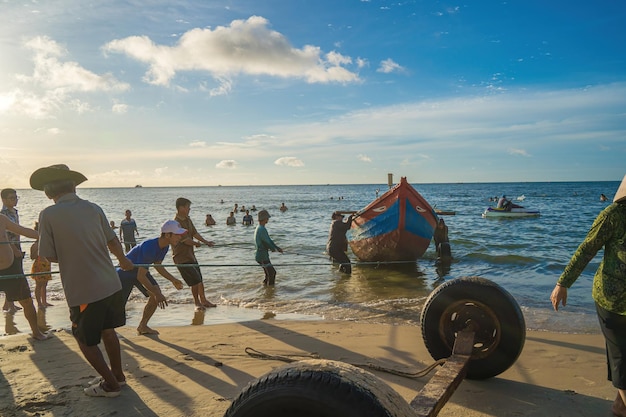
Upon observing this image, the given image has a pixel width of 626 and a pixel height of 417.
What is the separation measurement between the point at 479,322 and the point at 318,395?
2.58 meters

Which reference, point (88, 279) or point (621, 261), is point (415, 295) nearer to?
point (621, 261)

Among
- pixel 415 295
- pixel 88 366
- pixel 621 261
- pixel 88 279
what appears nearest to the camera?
pixel 621 261

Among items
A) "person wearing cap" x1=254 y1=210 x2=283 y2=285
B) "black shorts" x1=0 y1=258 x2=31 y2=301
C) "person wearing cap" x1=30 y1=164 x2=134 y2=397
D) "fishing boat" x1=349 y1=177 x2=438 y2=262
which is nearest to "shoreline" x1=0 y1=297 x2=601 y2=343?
"black shorts" x1=0 y1=258 x2=31 y2=301

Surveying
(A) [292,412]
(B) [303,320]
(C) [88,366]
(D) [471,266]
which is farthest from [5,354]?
(D) [471,266]

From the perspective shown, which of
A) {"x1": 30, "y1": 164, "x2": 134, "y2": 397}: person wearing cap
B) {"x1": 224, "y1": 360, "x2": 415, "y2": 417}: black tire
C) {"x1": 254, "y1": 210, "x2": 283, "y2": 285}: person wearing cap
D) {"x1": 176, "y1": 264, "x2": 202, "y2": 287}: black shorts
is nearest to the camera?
{"x1": 224, "y1": 360, "x2": 415, "y2": 417}: black tire

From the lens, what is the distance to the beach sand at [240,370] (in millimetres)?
3496

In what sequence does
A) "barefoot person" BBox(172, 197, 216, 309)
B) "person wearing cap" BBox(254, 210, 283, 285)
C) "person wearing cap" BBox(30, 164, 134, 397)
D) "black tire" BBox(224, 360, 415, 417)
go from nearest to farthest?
"black tire" BBox(224, 360, 415, 417), "person wearing cap" BBox(30, 164, 134, 397), "barefoot person" BBox(172, 197, 216, 309), "person wearing cap" BBox(254, 210, 283, 285)

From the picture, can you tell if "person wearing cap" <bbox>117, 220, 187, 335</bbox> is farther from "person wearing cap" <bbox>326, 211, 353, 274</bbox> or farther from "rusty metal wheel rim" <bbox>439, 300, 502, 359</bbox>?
"person wearing cap" <bbox>326, 211, 353, 274</bbox>

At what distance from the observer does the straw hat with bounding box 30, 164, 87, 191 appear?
137 inches

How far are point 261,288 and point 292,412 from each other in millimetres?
8511

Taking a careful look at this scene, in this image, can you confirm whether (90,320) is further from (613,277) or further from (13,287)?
(613,277)

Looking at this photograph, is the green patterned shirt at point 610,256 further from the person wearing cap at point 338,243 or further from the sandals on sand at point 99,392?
the person wearing cap at point 338,243

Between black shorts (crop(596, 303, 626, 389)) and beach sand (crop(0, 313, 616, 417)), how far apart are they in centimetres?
58

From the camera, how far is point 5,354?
4848mm
